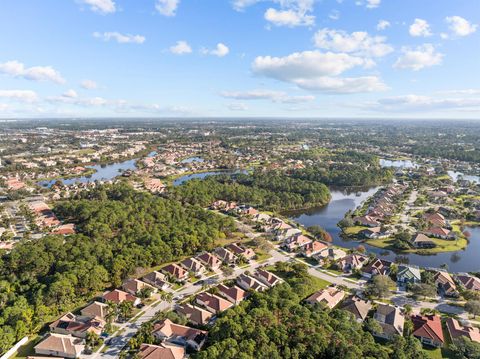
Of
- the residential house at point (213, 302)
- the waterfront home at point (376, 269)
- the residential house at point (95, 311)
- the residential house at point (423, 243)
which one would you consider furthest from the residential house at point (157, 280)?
the residential house at point (423, 243)

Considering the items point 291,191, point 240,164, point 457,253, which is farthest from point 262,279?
point 240,164

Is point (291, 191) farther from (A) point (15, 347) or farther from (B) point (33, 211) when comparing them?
(A) point (15, 347)

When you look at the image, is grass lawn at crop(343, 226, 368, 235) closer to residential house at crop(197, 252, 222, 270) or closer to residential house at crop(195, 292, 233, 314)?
residential house at crop(197, 252, 222, 270)

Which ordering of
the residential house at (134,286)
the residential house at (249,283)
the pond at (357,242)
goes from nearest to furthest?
1. the residential house at (134,286)
2. the residential house at (249,283)
3. the pond at (357,242)

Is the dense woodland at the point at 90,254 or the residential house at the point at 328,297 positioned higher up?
the dense woodland at the point at 90,254

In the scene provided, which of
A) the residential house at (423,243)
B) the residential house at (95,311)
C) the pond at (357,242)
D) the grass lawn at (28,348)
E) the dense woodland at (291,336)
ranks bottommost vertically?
the pond at (357,242)

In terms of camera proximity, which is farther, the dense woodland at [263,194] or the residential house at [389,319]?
the dense woodland at [263,194]

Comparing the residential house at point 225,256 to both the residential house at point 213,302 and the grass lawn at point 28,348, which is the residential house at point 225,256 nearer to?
the residential house at point 213,302
